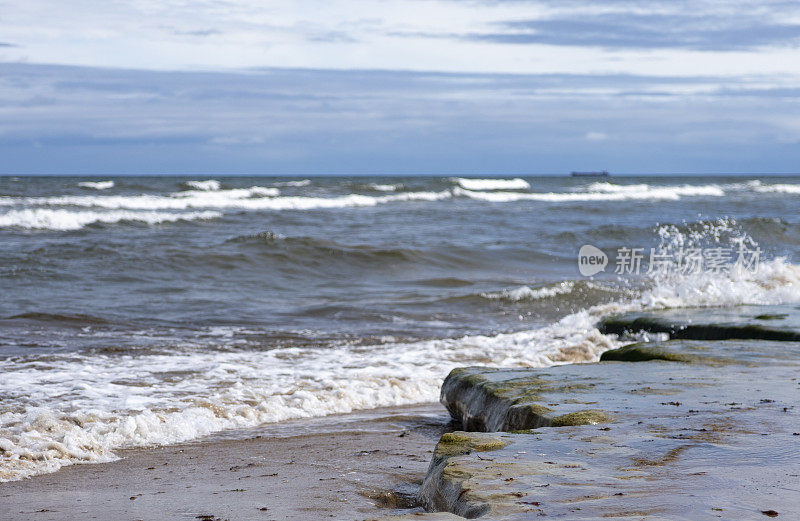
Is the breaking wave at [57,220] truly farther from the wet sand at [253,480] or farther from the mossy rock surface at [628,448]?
the mossy rock surface at [628,448]

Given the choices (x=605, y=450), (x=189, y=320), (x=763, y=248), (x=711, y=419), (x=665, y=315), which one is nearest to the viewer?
(x=605, y=450)

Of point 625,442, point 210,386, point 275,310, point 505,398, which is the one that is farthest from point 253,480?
point 275,310

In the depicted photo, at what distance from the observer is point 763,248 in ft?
61.4

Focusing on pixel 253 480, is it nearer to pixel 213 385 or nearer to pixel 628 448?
pixel 628 448

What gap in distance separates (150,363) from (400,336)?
2.83 metres

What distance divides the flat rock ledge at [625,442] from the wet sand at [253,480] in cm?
41

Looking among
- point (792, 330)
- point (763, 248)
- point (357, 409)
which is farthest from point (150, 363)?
point (763, 248)

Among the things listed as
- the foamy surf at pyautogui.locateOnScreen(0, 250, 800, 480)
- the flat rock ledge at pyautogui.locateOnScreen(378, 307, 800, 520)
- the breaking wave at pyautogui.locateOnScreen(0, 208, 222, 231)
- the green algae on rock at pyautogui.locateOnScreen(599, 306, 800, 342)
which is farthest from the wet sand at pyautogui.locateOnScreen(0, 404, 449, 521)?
the breaking wave at pyautogui.locateOnScreen(0, 208, 222, 231)

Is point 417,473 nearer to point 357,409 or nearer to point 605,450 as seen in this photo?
point 605,450

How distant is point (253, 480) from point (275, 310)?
6.71m

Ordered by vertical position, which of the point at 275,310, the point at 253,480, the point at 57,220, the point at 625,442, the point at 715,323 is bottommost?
the point at 275,310

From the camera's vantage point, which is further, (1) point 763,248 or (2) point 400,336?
(1) point 763,248

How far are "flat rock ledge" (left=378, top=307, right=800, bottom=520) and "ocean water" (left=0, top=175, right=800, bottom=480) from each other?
5.77 feet

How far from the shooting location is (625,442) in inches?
135
